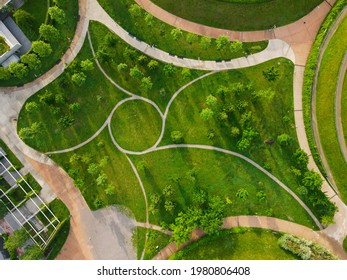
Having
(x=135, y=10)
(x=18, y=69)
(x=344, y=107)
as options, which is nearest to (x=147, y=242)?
(x=18, y=69)

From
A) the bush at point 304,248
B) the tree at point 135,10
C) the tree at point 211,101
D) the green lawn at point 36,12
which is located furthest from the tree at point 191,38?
the bush at point 304,248

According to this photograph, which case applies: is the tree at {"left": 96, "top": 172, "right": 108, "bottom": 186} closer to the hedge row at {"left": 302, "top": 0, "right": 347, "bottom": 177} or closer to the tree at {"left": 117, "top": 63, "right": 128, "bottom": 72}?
the tree at {"left": 117, "top": 63, "right": 128, "bottom": 72}

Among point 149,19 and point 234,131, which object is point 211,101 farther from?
point 149,19

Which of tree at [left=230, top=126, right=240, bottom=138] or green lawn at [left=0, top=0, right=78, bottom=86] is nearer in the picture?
tree at [left=230, top=126, right=240, bottom=138]

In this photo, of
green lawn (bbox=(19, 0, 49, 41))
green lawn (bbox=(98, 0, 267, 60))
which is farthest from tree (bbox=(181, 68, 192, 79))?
green lawn (bbox=(19, 0, 49, 41))

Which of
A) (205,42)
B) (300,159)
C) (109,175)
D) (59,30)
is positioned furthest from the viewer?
(109,175)
